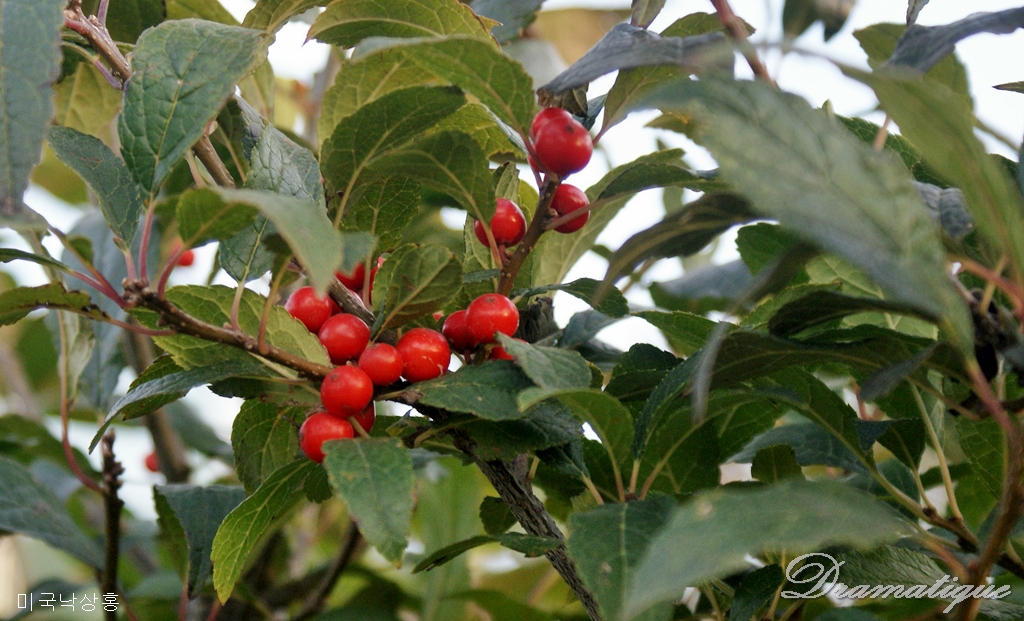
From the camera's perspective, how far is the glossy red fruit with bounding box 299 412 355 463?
66 cm

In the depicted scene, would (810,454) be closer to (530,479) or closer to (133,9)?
(530,479)

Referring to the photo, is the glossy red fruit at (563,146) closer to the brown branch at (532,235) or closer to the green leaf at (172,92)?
the brown branch at (532,235)

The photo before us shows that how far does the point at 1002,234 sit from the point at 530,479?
1.54ft

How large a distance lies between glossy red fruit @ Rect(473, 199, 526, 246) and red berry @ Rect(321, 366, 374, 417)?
185 mm

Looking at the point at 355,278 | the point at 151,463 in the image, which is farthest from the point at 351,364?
the point at 151,463

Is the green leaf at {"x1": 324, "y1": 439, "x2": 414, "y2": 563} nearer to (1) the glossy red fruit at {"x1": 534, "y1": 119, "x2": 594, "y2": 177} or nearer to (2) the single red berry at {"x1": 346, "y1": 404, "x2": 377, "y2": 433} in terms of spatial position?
(2) the single red berry at {"x1": 346, "y1": 404, "x2": 377, "y2": 433}

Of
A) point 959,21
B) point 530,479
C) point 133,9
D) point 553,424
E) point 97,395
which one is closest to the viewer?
point 959,21

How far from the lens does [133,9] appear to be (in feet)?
3.18

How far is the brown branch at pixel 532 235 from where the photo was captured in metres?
0.70

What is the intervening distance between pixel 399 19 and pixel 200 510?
2.00ft

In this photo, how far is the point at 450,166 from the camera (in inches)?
27.1

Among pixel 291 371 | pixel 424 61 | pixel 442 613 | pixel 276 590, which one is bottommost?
pixel 442 613

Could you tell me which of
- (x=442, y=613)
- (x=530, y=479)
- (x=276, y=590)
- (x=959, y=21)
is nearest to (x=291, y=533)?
(x=276, y=590)

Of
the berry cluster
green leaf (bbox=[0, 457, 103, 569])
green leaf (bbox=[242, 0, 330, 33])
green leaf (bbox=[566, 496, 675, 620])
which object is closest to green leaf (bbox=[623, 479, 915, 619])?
green leaf (bbox=[566, 496, 675, 620])
